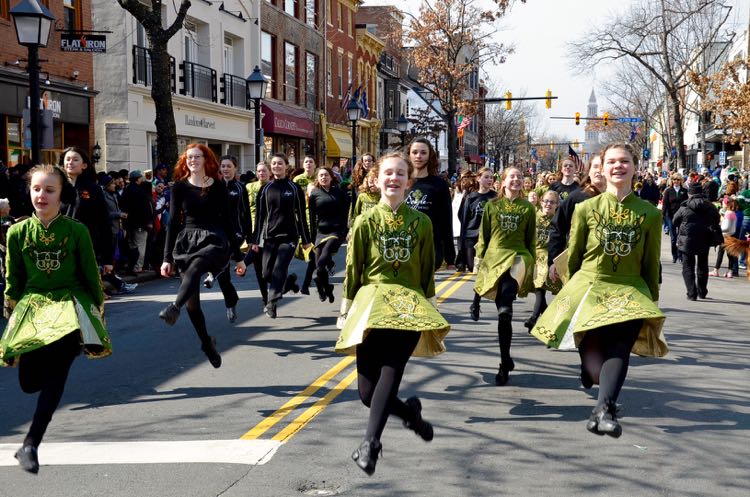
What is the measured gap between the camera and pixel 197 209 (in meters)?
8.07

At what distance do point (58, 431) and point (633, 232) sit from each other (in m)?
3.92

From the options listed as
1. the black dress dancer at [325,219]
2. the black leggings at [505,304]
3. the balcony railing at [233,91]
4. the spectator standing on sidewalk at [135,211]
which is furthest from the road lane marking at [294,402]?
the balcony railing at [233,91]

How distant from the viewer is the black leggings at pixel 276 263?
10.7 m

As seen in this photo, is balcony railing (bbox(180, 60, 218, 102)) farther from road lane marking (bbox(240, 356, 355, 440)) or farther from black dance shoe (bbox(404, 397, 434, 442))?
black dance shoe (bbox(404, 397, 434, 442))

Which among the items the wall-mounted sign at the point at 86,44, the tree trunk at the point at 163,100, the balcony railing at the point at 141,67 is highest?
the balcony railing at the point at 141,67

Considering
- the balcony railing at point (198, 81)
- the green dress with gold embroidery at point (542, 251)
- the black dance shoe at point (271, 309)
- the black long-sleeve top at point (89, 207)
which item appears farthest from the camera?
the balcony railing at point (198, 81)

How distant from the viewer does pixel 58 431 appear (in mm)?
6137

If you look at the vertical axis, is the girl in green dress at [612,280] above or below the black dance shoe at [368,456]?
above

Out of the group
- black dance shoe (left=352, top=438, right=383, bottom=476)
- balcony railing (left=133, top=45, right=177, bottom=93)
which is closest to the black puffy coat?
black dance shoe (left=352, top=438, right=383, bottom=476)

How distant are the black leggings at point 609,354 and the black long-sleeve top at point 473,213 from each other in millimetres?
6974

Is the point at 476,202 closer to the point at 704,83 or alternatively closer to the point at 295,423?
the point at 295,423

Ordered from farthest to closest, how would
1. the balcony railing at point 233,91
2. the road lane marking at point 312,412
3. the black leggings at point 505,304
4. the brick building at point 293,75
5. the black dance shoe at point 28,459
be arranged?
1. the brick building at point 293,75
2. the balcony railing at point 233,91
3. the black leggings at point 505,304
4. the road lane marking at point 312,412
5. the black dance shoe at point 28,459

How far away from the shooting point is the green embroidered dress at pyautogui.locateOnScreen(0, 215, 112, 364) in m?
5.28

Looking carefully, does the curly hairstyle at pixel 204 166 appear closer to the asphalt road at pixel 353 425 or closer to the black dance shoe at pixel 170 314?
the black dance shoe at pixel 170 314
